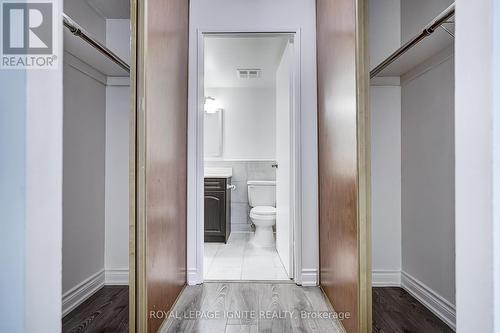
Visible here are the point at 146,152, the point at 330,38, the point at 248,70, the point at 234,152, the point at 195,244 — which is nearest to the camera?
the point at 146,152

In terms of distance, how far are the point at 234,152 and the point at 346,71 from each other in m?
3.19

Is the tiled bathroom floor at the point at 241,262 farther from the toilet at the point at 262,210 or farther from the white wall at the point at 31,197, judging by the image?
the white wall at the point at 31,197

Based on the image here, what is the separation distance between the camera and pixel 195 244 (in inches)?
98.2

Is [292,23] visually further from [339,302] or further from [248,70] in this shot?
[339,302]

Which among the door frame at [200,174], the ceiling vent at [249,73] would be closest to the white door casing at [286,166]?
the door frame at [200,174]

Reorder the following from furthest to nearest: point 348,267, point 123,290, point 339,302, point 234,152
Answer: point 234,152 → point 339,302 → point 348,267 → point 123,290

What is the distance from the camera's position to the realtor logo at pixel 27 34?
1162 millimetres

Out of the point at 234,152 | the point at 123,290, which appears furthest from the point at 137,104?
the point at 234,152

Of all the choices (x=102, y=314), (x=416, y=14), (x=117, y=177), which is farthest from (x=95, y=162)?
(x=416, y=14)

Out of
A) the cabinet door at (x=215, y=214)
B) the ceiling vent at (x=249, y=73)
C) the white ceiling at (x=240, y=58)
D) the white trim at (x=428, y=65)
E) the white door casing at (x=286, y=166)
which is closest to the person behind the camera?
the white trim at (x=428, y=65)

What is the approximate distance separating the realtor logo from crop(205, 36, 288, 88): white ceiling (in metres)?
2.16

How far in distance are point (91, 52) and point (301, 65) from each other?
5.66 ft

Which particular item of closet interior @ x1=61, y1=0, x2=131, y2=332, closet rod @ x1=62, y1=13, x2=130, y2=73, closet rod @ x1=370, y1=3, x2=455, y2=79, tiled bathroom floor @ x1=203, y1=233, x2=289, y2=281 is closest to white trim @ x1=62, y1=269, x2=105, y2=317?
closet interior @ x1=61, y1=0, x2=131, y2=332

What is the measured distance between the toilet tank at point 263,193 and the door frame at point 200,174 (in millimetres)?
1789
